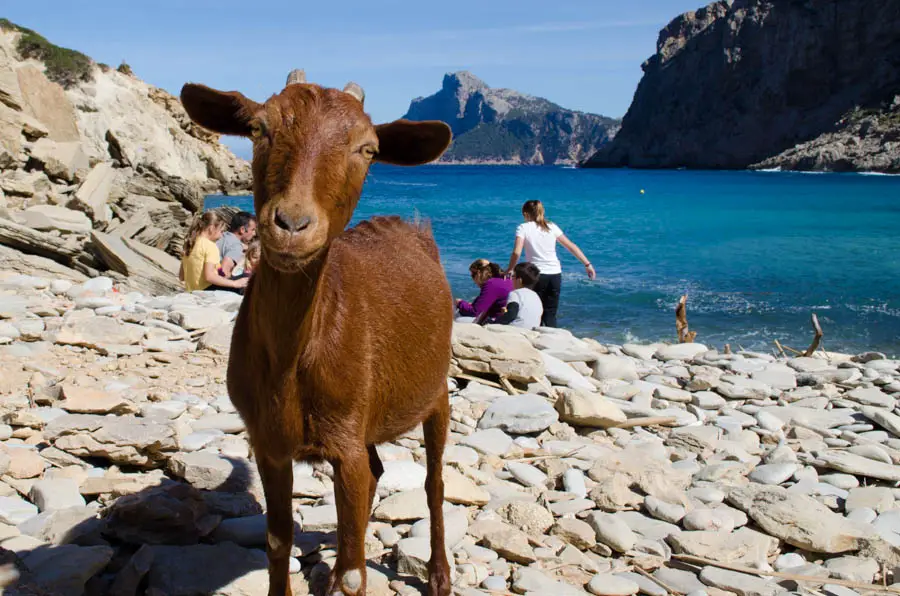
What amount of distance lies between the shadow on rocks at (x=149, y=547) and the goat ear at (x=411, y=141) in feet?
7.54

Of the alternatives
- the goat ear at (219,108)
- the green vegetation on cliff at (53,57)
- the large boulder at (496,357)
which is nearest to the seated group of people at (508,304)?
the large boulder at (496,357)

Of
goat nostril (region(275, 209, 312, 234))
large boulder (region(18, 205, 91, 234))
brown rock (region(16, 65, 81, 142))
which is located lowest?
large boulder (region(18, 205, 91, 234))

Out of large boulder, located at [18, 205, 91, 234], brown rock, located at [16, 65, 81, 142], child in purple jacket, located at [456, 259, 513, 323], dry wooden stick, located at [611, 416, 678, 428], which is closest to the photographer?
dry wooden stick, located at [611, 416, 678, 428]

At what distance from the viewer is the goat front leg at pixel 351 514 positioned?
346 centimetres

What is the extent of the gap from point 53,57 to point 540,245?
49.3 meters

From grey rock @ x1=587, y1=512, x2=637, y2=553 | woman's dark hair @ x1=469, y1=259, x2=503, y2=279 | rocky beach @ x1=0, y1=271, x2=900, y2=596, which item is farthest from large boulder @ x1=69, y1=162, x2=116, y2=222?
grey rock @ x1=587, y1=512, x2=637, y2=553

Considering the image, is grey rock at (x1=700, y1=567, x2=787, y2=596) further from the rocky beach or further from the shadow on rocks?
the shadow on rocks

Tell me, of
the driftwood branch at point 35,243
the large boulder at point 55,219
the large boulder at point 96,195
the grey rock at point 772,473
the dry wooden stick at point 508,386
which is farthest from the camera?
the large boulder at point 96,195

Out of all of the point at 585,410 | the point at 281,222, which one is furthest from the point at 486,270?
the point at 281,222

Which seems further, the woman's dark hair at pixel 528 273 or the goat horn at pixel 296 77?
the woman's dark hair at pixel 528 273

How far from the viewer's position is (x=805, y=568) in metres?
4.88

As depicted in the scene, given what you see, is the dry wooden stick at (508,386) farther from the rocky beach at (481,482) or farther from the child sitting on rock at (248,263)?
the child sitting on rock at (248,263)

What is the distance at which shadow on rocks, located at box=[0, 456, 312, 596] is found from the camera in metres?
→ 3.80

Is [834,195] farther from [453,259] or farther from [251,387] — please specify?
[251,387]
